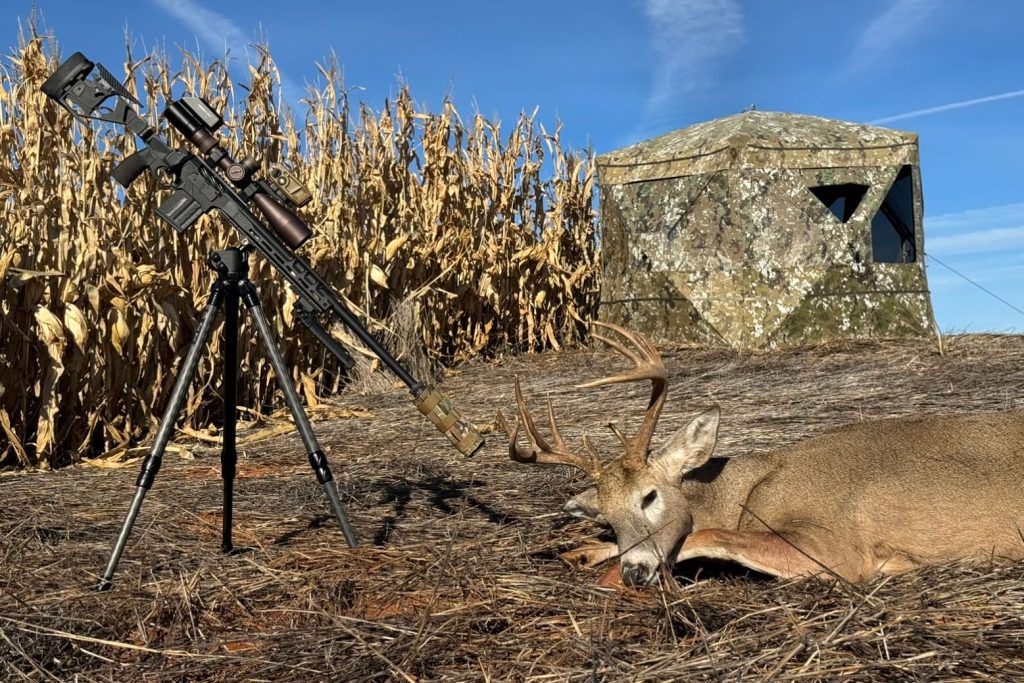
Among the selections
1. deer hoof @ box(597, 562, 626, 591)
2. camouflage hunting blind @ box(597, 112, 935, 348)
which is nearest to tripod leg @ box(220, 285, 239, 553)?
deer hoof @ box(597, 562, 626, 591)

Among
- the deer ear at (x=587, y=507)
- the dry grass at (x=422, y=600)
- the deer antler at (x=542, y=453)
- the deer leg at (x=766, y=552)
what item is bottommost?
the dry grass at (x=422, y=600)

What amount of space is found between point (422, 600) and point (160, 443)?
122cm

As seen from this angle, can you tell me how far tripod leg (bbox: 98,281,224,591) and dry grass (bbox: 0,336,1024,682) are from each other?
112 mm

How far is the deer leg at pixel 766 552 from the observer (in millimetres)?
3240

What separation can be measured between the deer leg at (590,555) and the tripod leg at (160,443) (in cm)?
154

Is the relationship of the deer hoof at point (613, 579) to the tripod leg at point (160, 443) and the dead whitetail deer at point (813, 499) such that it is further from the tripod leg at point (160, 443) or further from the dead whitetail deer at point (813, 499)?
the tripod leg at point (160, 443)

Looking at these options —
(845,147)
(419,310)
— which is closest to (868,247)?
(845,147)

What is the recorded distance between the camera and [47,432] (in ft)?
21.3

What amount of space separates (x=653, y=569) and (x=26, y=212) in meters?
5.38

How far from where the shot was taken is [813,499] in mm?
3566

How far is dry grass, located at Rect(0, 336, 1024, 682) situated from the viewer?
8.78 feet

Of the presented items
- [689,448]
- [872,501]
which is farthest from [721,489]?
[872,501]

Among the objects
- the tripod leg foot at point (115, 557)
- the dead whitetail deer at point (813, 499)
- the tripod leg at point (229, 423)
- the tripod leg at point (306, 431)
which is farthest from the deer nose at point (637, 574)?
the tripod leg foot at point (115, 557)

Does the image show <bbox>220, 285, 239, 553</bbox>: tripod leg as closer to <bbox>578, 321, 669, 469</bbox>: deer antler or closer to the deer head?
the deer head
